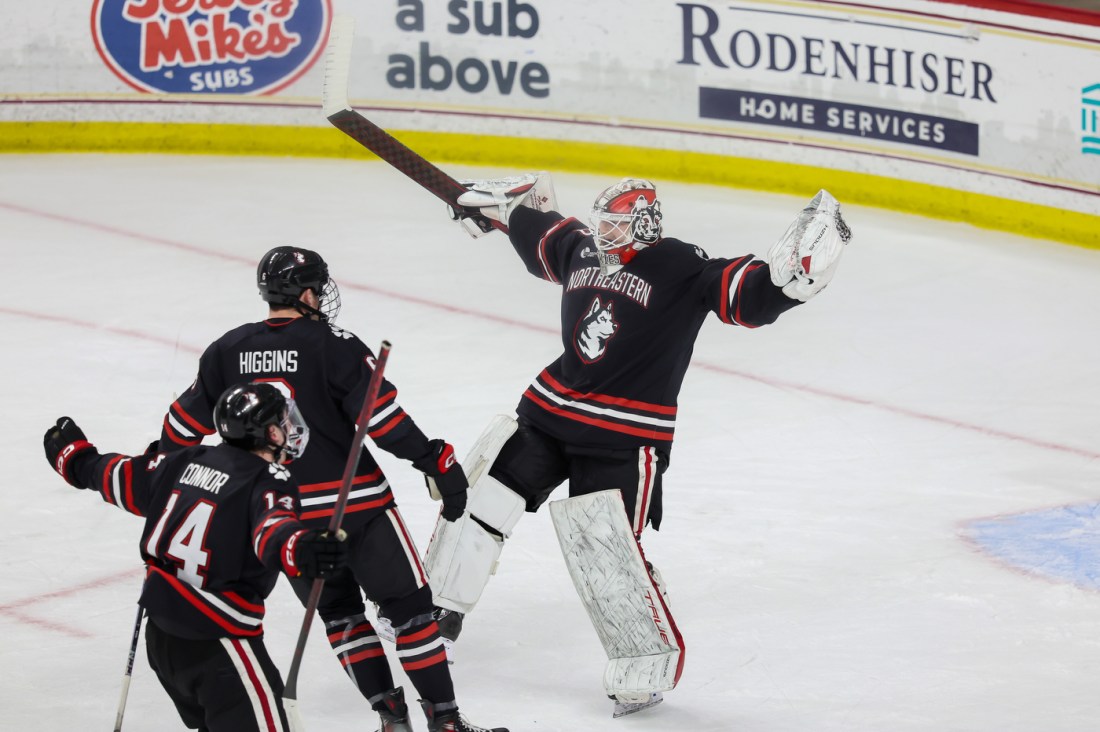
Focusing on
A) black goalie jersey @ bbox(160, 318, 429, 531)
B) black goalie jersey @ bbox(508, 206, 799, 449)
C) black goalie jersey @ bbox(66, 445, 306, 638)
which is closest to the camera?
black goalie jersey @ bbox(66, 445, 306, 638)

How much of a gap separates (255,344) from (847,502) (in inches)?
90.8

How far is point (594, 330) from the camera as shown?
155 inches

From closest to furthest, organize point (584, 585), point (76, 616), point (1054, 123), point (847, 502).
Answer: point (584, 585), point (76, 616), point (847, 502), point (1054, 123)

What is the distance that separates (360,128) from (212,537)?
1.84 meters

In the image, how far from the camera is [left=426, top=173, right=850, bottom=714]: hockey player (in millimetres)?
3803

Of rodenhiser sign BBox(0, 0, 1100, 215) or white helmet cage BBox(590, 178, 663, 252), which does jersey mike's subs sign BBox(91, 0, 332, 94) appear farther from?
white helmet cage BBox(590, 178, 663, 252)

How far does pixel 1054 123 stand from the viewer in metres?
7.38

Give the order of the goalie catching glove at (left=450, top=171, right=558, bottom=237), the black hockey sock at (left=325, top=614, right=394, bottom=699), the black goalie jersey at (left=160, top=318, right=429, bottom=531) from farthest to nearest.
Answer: the goalie catching glove at (left=450, top=171, right=558, bottom=237), the black hockey sock at (left=325, top=614, right=394, bottom=699), the black goalie jersey at (left=160, top=318, right=429, bottom=531)

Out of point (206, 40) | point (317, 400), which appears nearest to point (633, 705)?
point (317, 400)

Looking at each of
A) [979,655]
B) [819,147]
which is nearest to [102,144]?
[819,147]

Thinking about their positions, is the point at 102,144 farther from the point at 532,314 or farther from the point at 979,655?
the point at 979,655

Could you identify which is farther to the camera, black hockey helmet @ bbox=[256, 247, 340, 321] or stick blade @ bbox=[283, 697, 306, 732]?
black hockey helmet @ bbox=[256, 247, 340, 321]

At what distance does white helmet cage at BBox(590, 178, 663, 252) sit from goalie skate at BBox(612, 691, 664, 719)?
106 centimetres

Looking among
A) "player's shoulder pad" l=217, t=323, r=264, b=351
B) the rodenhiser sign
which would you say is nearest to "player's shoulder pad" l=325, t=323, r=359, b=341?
"player's shoulder pad" l=217, t=323, r=264, b=351
